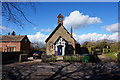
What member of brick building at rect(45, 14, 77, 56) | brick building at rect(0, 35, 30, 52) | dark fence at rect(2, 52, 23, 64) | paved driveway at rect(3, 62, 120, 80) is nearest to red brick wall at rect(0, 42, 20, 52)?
brick building at rect(0, 35, 30, 52)

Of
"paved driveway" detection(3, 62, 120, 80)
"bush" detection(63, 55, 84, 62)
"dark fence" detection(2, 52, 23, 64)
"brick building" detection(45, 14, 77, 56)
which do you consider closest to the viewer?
"paved driveway" detection(3, 62, 120, 80)

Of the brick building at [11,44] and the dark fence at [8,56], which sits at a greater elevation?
the brick building at [11,44]

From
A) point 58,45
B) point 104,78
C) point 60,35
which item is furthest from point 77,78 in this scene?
point 60,35

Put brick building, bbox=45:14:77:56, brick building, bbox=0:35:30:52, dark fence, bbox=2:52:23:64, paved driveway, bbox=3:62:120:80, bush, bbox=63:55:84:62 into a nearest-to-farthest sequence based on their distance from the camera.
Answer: paved driveway, bbox=3:62:120:80
bush, bbox=63:55:84:62
dark fence, bbox=2:52:23:64
brick building, bbox=45:14:77:56
brick building, bbox=0:35:30:52

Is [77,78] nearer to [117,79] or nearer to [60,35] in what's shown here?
[117,79]

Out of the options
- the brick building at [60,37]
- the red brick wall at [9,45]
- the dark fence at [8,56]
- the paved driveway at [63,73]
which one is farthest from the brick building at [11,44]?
the paved driveway at [63,73]

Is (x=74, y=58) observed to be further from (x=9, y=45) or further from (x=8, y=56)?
(x=9, y=45)

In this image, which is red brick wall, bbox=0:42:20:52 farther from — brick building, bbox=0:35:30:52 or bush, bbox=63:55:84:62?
bush, bbox=63:55:84:62

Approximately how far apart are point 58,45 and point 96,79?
49.1 feet

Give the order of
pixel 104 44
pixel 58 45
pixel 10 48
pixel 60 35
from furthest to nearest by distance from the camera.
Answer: pixel 104 44 → pixel 10 48 → pixel 60 35 → pixel 58 45

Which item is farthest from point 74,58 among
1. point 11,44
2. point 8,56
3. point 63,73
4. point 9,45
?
point 9,45

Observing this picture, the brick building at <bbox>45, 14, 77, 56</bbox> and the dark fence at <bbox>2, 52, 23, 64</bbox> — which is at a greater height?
the brick building at <bbox>45, 14, 77, 56</bbox>

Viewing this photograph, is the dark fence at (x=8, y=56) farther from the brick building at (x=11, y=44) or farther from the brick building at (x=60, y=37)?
the brick building at (x=60, y=37)

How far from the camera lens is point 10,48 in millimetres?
25891
